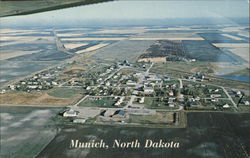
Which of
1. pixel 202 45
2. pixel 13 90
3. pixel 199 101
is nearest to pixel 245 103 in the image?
pixel 199 101

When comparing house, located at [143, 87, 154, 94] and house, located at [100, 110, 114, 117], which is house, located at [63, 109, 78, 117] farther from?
house, located at [143, 87, 154, 94]

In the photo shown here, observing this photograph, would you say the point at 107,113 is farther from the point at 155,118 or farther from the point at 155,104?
the point at 155,104

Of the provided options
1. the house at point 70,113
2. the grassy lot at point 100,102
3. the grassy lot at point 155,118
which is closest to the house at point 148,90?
the grassy lot at point 100,102

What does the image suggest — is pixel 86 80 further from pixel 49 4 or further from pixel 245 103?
pixel 49 4

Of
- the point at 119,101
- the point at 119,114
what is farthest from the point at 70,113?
the point at 119,101

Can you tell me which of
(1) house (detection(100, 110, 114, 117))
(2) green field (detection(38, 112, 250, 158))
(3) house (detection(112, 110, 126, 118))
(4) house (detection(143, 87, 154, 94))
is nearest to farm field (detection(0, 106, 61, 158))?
(2) green field (detection(38, 112, 250, 158))

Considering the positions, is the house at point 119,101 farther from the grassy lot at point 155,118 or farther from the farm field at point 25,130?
the farm field at point 25,130
